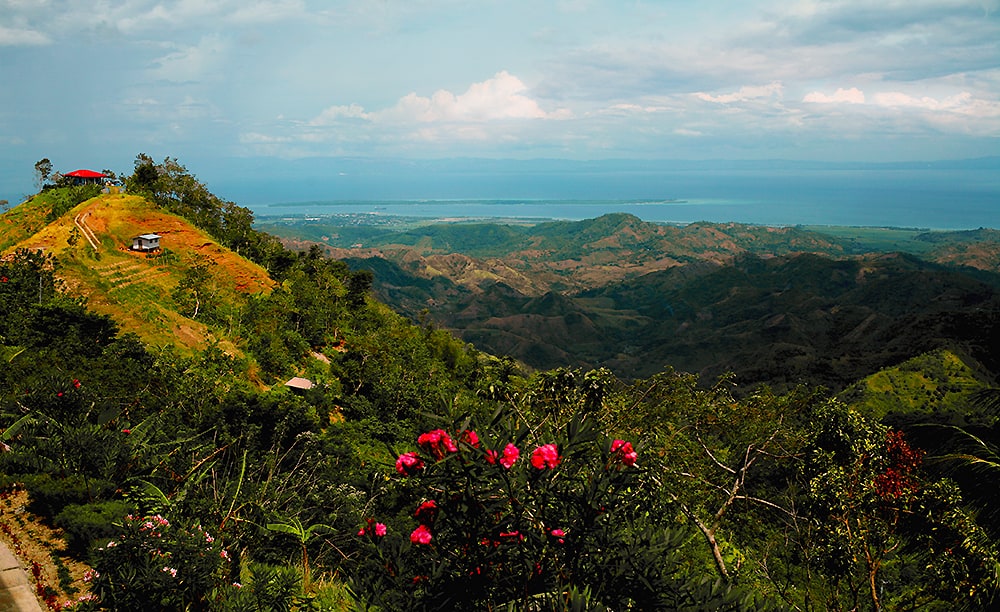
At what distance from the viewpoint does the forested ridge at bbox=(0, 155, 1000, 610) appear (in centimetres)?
416

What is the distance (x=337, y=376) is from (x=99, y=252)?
17.0 meters

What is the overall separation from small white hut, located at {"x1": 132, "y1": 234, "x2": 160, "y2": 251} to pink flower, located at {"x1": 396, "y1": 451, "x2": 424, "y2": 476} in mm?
39455

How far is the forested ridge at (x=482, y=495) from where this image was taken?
4156 millimetres

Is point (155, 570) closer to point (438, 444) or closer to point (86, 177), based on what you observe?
point (438, 444)

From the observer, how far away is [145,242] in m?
36.3

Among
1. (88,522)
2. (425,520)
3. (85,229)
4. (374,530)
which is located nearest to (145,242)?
(85,229)

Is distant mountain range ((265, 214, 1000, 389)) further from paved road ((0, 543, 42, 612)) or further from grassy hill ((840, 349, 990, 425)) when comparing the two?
paved road ((0, 543, 42, 612))

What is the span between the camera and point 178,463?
9.86 metres

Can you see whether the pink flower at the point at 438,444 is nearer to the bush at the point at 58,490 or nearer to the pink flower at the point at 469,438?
the pink flower at the point at 469,438

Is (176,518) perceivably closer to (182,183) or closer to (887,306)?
(182,183)

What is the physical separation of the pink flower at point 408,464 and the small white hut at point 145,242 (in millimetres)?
39455

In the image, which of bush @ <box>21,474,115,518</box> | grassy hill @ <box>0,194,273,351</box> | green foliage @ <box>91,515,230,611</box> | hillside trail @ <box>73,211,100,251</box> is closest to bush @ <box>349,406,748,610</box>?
green foliage @ <box>91,515,230,611</box>

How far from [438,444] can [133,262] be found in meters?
38.2

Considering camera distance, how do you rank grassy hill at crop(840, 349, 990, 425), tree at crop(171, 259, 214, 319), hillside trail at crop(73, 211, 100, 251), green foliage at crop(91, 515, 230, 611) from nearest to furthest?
green foliage at crop(91, 515, 230, 611), tree at crop(171, 259, 214, 319), hillside trail at crop(73, 211, 100, 251), grassy hill at crop(840, 349, 990, 425)
